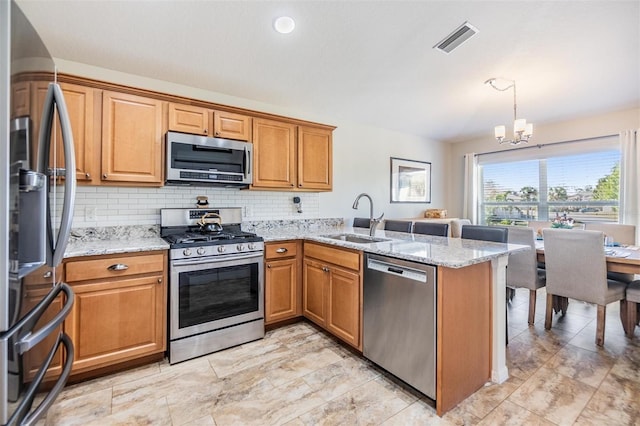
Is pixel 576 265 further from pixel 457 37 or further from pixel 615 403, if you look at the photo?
pixel 457 37

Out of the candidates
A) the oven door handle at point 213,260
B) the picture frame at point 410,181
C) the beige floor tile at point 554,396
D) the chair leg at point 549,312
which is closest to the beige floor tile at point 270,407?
the oven door handle at point 213,260

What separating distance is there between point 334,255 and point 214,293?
105cm

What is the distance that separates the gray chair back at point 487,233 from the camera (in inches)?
97.6

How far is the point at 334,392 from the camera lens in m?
1.91

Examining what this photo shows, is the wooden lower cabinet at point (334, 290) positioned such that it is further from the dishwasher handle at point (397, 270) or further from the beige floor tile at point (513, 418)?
the beige floor tile at point (513, 418)

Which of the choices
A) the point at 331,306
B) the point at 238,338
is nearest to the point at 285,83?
the point at 331,306

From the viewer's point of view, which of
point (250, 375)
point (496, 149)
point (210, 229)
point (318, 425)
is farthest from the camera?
point (496, 149)

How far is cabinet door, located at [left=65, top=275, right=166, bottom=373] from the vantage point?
1969 mm

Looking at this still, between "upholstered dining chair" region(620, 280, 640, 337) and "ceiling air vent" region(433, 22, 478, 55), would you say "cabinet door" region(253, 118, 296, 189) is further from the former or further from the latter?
"upholstered dining chair" region(620, 280, 640, 337)

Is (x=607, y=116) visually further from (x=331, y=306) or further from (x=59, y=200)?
(x=59, y=200)

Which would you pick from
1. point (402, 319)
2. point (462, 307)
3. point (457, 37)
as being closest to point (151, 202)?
point (402, 319)

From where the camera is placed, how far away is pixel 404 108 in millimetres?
3846

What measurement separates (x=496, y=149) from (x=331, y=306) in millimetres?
4422

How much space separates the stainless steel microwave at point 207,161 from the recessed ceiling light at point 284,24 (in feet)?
3.63
